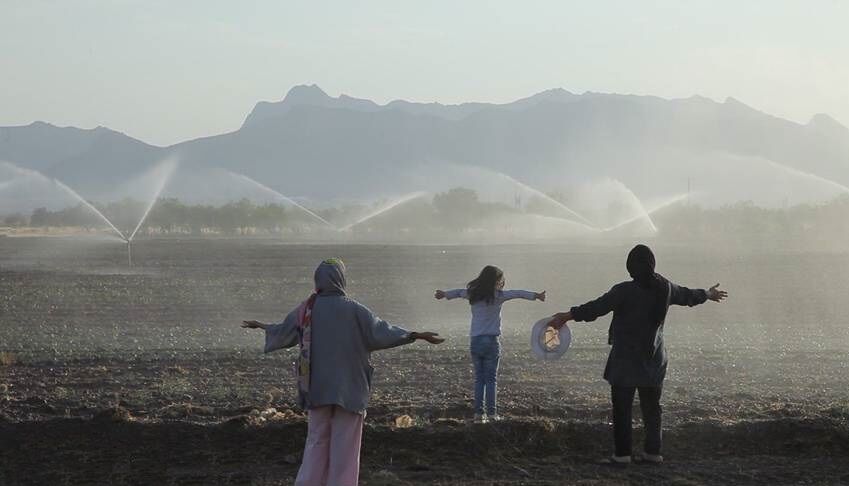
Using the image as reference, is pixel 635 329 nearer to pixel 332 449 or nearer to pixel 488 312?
pixel 488 312

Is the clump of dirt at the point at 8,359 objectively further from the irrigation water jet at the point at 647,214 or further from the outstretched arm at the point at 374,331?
the irrigation water jet at the point at 647,214

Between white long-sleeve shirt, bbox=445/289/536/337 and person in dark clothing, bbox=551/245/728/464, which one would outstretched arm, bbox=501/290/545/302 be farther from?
person in dark clothing, bbox=551/245/728/464

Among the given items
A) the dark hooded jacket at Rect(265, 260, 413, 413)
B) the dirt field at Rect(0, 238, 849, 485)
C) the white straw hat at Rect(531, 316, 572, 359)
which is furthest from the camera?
the white straw hat at Rect(531, 316, 572, 359)

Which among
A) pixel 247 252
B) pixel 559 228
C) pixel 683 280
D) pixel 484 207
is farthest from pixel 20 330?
pixel 484 207

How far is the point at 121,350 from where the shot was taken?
63.0 ft

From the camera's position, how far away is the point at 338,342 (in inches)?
318

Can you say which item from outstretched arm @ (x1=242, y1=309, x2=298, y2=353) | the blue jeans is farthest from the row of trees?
outstretched arm @ (x1=242, y1=309, x2=298, y2=353)

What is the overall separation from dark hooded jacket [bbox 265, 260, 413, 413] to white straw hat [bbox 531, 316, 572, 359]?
2.62m

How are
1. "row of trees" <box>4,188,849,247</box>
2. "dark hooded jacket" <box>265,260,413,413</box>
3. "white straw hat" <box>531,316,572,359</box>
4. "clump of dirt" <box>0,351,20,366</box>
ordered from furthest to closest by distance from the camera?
"row of trees" <box>4,188,849,247</box> → "clump of dirt" <box>0,351,20,366</box> → "white straw hat" <box>531,316,572,359</box> → "dark hooded jacket" <box>265,260,413,413</box>

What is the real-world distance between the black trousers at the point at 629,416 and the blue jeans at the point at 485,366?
78.8 inches

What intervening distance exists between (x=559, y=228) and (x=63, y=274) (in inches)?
2944

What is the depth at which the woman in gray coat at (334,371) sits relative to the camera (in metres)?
8.08

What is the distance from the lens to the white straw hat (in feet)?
34.3

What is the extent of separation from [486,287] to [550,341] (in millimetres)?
987
